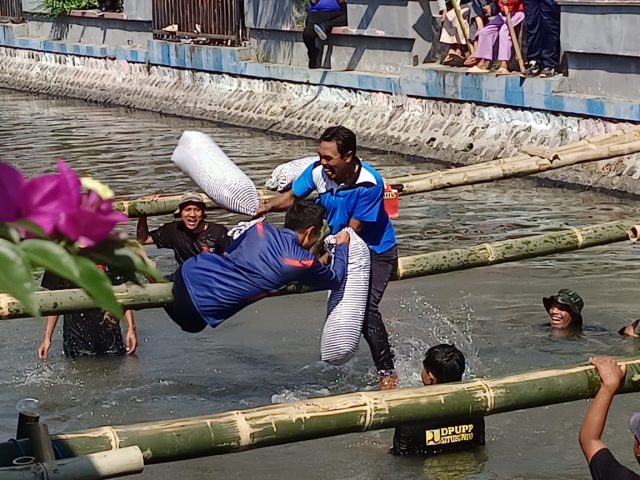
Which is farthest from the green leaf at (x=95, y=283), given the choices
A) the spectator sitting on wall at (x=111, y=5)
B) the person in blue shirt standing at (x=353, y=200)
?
the spectator sitting on wall at (x=111, y=5)

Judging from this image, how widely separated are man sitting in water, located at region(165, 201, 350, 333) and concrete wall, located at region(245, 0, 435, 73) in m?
12.0

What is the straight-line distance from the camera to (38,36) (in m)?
30.2

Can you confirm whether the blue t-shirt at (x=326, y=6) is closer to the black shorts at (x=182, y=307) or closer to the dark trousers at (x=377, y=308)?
the dark trousers at (x=377, y=308)

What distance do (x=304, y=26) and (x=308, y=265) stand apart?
564 inches

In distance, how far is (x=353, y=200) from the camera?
6973mm

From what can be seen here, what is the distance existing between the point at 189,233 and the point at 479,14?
30.4ft

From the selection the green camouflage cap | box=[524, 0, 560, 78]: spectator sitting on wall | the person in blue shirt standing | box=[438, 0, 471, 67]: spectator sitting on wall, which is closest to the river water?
the green camouflage cap

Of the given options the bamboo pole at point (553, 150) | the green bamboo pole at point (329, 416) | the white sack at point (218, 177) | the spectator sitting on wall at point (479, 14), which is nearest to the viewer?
the green bamboo pole at point (329, 416)

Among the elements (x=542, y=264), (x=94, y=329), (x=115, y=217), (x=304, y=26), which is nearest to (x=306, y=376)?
(x=94, y=329)

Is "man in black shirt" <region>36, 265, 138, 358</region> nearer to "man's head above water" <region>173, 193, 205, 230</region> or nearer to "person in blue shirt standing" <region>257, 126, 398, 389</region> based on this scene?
"man's head above water" <region>173, 193, 205, 230</region>

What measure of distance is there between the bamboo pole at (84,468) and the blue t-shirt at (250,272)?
8.83 feet

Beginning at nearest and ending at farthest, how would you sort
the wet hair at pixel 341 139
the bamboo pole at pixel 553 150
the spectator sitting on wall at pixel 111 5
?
1. the wet hair at pixel 341 139
2. the bamboo pole at pixel 553 150
3. the spectator sitting on wall at pixel 111 5

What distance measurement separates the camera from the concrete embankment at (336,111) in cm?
1512

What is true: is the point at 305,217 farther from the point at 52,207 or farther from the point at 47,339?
the point at 52,207
